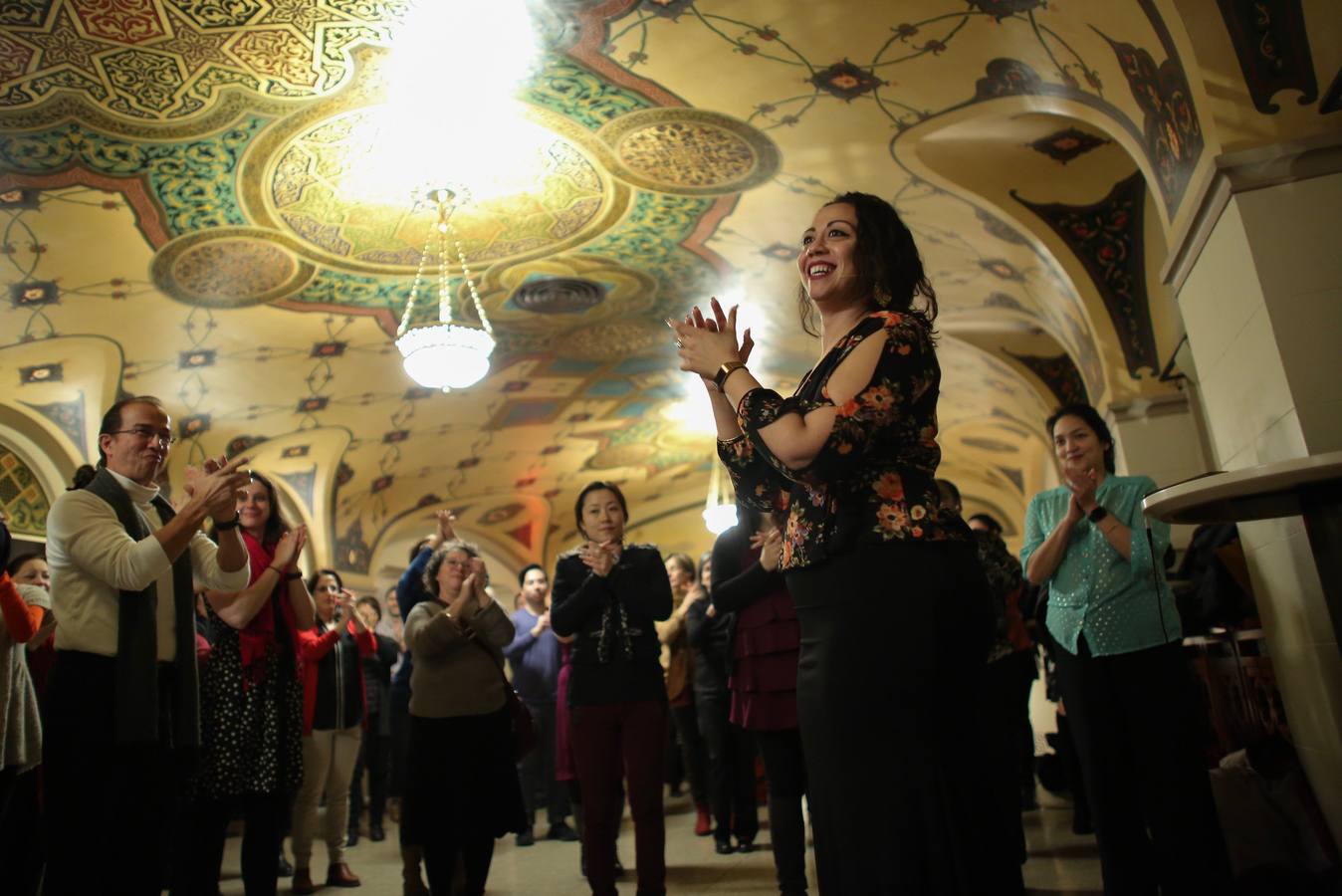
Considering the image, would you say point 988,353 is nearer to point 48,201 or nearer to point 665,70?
point 665,70

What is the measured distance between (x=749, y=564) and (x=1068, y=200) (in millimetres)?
4307

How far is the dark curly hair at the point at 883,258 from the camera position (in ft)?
6.07

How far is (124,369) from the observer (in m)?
8.62

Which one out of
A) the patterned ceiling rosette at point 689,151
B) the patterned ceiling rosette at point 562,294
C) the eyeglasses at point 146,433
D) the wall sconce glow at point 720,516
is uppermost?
the patterned ceiling rosette at point 562,294

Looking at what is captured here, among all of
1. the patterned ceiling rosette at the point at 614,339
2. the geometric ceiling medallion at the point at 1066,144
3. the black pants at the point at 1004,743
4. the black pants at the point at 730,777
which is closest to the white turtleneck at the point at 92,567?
the black pants at the point at 1004,743

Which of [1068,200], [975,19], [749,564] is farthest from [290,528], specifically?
[1068,200]

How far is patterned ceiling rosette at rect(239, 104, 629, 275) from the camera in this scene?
6.11 m

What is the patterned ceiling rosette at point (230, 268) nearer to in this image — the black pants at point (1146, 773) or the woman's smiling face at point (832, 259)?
the woman's smiling face at point (832, 259)

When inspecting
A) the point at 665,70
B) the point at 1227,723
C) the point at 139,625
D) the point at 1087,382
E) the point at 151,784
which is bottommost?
the point at 1227,723

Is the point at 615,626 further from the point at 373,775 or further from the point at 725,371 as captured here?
the point at 373,775

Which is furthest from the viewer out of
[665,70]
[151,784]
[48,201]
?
[48,201]

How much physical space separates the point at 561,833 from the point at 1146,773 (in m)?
4.19

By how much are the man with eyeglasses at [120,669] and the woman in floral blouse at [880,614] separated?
1716 mm

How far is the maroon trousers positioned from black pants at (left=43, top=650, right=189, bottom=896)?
139 centimetres
